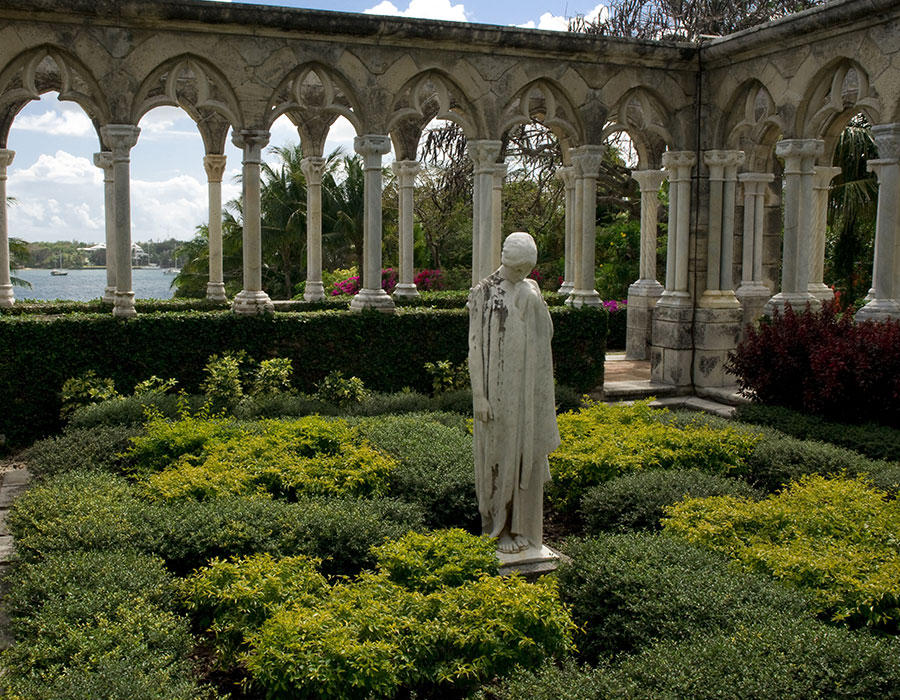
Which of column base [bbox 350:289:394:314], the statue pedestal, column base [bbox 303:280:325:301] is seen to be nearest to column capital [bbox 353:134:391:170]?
column base [bbox 350:289:394:314]

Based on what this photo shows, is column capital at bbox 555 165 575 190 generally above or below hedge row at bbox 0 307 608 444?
above

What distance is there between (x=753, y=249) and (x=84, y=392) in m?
9.81

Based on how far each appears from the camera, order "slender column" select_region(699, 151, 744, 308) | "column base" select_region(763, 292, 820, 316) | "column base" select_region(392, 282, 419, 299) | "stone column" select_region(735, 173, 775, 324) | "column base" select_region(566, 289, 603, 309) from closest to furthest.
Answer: "column base" select_region(763, 292, 820, 316), "column base" select_region(566, 289, 603, 309), "slender column" select_region(699, 151, 744, 308), "column base" select_region(392, 282, 419, 299), "stone column" select_region(735, 173, 775, 324)

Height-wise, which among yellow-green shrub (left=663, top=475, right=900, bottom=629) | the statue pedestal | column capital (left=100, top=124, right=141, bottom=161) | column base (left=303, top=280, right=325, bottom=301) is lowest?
the statue pedestal

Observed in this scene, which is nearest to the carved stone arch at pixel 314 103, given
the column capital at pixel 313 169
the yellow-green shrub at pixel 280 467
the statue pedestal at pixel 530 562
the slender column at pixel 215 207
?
the column capital at pixel 313 169

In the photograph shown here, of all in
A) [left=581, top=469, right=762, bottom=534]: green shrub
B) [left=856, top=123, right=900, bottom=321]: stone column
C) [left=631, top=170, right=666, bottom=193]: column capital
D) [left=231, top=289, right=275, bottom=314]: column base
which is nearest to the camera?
[left=581, top=469, right=762, bottom=534]: green shrub

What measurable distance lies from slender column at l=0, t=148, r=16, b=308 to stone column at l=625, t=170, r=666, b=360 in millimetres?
8943

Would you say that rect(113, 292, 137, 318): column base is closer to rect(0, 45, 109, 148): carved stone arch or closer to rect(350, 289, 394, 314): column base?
rect(0, 45, 109, 148): carved stone arch

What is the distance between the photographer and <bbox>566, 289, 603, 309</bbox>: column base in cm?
1179

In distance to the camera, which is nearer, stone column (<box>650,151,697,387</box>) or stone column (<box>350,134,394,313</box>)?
stone column (<box>350,134,394,313</box>)

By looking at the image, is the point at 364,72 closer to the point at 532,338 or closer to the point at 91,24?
the point at 91,24

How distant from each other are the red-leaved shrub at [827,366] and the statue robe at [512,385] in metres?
4.26

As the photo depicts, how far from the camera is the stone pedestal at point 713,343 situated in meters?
12.1

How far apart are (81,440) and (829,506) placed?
586 centimetres
